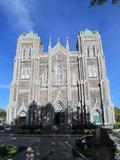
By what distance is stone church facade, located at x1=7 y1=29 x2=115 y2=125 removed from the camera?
131 feet

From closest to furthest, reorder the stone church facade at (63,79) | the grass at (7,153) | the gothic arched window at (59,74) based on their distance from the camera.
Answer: the grass at (7,153)
the stone church facade at (63,79)
the gothic arched window at (59,74)

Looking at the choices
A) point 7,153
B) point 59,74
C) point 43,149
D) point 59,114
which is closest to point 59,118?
point 59,114

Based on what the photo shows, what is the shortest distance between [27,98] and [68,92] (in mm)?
8828

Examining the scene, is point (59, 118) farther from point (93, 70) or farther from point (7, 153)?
point (7, 153)

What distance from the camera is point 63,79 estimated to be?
43.8 m

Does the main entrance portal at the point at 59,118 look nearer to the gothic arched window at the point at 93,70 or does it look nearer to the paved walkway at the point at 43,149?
the gothic arched window at the point at 93,70

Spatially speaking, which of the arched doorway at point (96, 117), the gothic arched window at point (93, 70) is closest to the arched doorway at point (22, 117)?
the arched doorway at point (96, 117)

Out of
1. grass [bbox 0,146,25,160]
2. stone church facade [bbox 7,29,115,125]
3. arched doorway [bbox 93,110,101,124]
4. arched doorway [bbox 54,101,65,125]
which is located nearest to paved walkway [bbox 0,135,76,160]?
grass [bbox 0,146,25,160]

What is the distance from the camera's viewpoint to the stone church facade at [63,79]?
131 feet

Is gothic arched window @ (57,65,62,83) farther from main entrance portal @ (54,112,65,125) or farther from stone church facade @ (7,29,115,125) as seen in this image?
main entrance portal @ (54,112,65,125)

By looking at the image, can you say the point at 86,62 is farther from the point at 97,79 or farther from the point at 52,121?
the point at 52,121

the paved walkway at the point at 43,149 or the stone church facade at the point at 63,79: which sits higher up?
the stone church facade at the point at 63,79

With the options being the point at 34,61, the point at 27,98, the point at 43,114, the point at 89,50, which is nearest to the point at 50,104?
the point at 43,114

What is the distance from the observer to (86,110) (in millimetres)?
38750
